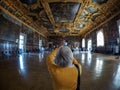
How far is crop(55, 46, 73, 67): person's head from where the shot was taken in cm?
240

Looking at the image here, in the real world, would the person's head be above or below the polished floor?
above

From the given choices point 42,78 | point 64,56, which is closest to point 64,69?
point 64,56

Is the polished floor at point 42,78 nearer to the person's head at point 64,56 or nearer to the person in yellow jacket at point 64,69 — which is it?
the person in yellow jacket at point 64,69

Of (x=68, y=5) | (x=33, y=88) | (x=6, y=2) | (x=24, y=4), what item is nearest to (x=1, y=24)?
(x=6, y=2)

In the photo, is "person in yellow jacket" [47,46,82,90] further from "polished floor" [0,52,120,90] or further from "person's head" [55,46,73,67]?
"polished floor" [0,52,120,90]

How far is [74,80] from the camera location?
248 centimetres

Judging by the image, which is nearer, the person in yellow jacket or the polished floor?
the person in yellow jacket

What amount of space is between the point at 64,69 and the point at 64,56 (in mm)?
213

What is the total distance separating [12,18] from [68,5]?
23.4ft

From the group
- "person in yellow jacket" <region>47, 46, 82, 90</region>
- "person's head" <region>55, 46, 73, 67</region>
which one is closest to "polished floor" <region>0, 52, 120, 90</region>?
"person in yellow jacket" <region>47, 46, 82, 90</region>

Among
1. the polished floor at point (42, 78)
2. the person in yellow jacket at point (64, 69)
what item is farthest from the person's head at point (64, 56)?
the polished floor at point (42, 78)

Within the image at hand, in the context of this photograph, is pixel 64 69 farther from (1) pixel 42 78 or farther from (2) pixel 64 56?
(1) pixel 42 78

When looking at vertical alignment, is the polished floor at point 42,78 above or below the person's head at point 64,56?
below

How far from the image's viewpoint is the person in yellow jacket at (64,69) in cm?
242
